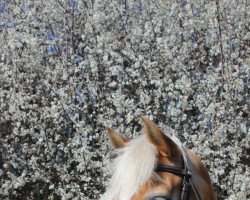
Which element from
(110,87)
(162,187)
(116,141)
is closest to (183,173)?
(162,187)

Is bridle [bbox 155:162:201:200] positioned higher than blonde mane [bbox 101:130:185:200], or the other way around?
blonde mane [bbox 101:130:185:200]

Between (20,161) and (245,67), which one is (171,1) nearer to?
(245,67)

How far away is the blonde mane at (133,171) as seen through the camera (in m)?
2.03

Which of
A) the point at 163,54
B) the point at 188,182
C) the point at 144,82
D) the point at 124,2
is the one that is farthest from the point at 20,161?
the point at 188,182

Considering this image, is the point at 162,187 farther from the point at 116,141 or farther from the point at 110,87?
the point at 110,87

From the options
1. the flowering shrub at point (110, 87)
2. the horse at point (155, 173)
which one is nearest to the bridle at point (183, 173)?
the horse at point (155, 173)

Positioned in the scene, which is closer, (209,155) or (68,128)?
(209,155)

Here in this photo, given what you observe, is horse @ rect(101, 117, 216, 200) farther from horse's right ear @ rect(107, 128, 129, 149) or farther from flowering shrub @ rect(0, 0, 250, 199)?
flowering shrub @ rect(0, 0, 250, 199)

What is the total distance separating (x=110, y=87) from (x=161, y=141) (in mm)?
5274

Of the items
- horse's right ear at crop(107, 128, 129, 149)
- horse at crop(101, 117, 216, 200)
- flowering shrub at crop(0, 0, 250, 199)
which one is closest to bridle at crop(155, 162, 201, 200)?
horse at crop(101, 117, 216, 200)

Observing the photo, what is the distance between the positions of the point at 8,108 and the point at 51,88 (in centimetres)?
67

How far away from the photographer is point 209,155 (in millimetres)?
6434

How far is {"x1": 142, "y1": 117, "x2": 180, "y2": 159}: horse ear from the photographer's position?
2000mm

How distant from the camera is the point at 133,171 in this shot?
2057mm
